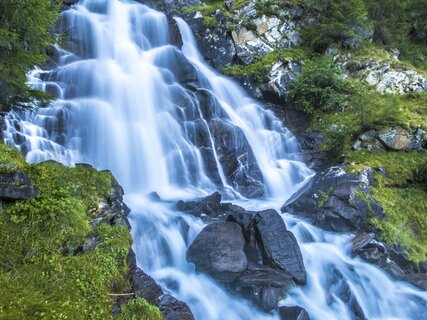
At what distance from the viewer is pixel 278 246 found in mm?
7328

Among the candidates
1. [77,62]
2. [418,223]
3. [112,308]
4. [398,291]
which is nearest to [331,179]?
[418,223]

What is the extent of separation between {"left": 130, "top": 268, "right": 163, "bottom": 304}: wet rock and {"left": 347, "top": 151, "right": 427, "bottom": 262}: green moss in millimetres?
6573

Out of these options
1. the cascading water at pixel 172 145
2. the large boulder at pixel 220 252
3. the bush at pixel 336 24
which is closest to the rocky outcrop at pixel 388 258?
the cascading water at pixel 172 145

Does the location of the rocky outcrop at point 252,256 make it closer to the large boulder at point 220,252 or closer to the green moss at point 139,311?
the large boulder at point 220,252

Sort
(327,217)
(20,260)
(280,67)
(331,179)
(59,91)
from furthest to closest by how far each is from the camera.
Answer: (280,67), (59,91), (331,179), (327,217), (20,260)

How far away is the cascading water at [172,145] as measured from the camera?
7.16 m

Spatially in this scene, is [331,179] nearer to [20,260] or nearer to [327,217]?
[327,217]

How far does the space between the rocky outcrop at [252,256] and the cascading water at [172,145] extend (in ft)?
0.90

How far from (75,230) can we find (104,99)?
371 inches

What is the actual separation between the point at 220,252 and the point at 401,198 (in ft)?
22.4

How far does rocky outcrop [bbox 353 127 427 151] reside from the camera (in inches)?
479

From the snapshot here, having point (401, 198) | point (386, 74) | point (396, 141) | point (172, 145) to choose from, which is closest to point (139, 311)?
point (172, 145)

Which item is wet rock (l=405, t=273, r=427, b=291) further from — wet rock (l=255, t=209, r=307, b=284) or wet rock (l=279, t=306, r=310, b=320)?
wet rock (l=279, t=306, r=310, b=320)

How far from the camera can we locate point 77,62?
14305 mm
